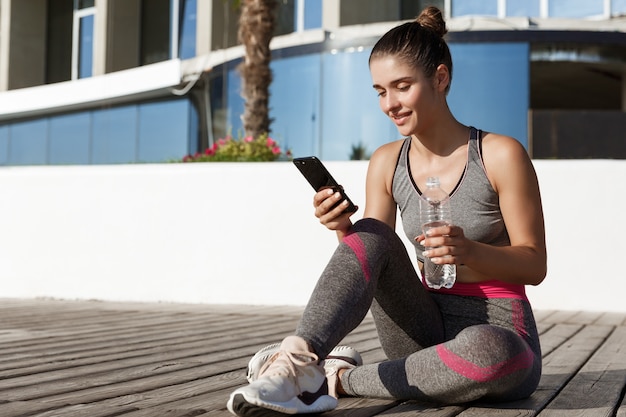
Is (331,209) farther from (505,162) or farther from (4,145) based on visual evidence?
(4,145)

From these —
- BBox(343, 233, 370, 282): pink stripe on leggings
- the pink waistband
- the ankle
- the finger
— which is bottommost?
the ankle

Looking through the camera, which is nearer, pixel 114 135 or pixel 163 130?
pixel 163 130

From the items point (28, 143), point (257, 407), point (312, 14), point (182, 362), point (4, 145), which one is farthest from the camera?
point (4, 145)

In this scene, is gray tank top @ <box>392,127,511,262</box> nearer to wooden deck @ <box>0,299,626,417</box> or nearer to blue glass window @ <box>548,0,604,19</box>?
wooden deck @ <box>0,299,626,417</box>

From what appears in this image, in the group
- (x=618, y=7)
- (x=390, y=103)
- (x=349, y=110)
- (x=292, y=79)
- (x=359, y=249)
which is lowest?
(x=359, y=249)

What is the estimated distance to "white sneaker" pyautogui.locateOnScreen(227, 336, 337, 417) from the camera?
209 cm

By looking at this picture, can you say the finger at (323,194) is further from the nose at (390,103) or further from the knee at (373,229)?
the nose at (390,103)

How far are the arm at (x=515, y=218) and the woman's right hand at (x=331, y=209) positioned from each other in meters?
0.42

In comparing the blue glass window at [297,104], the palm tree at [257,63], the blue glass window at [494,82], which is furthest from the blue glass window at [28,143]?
the blue glass window at [494,82]

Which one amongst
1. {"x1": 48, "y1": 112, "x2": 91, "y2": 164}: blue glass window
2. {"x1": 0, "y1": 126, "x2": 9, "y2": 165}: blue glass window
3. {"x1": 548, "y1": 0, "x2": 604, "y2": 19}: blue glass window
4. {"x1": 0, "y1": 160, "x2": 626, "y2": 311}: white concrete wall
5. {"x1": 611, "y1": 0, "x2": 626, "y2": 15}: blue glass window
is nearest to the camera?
{"x1": 0, "y1": 160, "x2": 626, "y2": 311}: white concrete wall

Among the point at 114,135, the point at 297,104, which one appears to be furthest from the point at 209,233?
the point at 114,135

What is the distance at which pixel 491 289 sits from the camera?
2.64 metres

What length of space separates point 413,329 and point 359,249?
434 millimetres

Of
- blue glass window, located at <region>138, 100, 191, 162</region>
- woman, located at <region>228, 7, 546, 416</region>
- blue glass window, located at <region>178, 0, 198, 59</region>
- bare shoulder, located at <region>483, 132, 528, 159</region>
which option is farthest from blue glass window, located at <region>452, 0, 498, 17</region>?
bare shoulder, located at <region>483, 132, 528, 159</region>
